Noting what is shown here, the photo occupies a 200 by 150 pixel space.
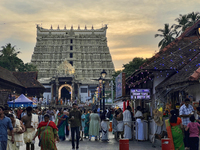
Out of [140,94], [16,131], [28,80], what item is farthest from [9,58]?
[16,131]

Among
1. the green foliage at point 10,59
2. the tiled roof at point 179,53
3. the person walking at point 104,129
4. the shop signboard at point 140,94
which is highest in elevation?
the green foliage at point 10,59

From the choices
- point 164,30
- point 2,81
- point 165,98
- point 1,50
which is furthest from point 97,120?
point 1,50

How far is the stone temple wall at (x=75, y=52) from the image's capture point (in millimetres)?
86688

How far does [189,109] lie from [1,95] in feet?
74.1

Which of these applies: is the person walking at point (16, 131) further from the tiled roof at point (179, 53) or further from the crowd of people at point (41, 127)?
the tiled roof at point (179, 53)

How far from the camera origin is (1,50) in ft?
206

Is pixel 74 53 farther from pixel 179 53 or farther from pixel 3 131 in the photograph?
pixel 3 131

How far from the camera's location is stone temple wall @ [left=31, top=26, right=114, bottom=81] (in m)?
86.7

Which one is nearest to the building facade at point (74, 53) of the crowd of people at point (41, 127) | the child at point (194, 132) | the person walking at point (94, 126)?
the person walking at point (94, 126)

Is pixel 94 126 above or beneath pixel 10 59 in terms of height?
beneath

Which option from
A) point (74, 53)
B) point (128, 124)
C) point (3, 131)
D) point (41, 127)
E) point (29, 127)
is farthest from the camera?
point (74, 53)

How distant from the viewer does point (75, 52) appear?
8769cm

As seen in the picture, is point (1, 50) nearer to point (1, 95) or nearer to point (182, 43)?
point (1, 95)

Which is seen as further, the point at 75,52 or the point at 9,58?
the point at 75,52
